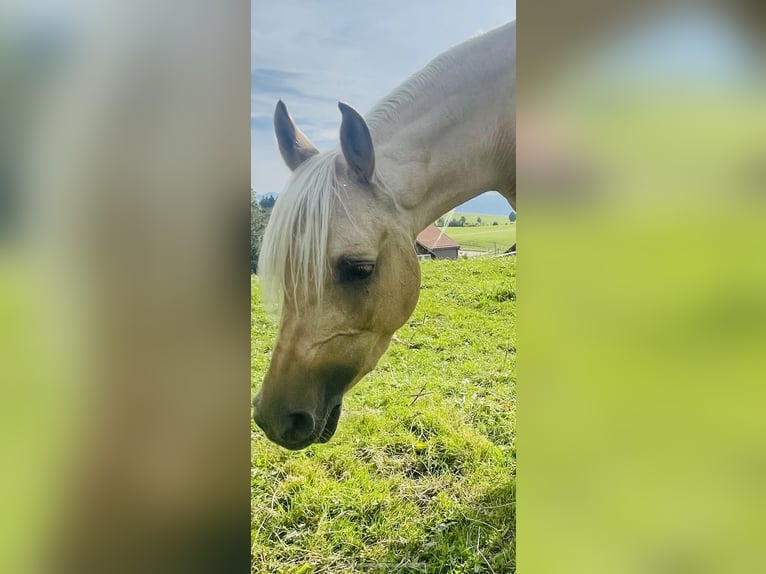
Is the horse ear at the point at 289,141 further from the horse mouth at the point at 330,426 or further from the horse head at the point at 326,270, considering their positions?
the horse mouth at the point at 330,426

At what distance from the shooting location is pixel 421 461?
126 centimetres

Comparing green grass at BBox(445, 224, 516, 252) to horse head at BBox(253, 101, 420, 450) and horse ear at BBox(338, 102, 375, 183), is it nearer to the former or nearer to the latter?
horse head at BBox(253, 101, 420, 450)

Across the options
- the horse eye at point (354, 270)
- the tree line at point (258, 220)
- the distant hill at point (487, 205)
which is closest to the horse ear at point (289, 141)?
the tree line at point (258, 220)

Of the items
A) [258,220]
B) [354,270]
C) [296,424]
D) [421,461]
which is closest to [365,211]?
[354,270]

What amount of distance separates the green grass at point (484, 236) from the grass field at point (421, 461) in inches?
1.7

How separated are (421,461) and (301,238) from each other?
0.67 metres

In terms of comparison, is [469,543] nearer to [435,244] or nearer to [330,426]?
[330,426]

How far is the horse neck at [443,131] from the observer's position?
1.15 m
